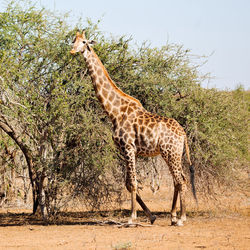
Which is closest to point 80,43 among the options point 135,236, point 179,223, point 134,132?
point 134,132

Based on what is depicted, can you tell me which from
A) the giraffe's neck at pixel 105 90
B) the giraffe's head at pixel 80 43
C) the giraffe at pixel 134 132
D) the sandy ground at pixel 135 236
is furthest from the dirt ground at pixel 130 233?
the giraffe's head at pixel 80 43

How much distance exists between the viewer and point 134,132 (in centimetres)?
1000

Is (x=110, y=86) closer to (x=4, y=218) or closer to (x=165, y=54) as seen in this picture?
(x=165, y=54)

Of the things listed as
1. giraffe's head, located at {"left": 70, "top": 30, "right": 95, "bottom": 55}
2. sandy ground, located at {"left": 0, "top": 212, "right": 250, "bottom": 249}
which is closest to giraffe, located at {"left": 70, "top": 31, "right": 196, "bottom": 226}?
giraffe's head, located at {"left": 70, "top": 30, "right": 95, "bottom": 55}

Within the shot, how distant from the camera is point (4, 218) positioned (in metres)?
12.4

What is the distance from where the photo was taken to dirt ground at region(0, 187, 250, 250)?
763 centimetres

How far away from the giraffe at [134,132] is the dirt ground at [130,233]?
2.32 feet

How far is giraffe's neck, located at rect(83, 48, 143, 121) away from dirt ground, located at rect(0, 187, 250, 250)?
2.47m

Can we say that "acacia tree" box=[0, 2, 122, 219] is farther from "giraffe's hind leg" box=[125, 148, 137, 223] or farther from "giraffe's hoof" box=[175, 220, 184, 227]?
"giraffe's hoof" box=[175, 220, 184, 227]

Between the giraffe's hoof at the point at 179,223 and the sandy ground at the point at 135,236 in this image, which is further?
the giraffe's hoof at the point at 179,223

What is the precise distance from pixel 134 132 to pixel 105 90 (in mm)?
1156

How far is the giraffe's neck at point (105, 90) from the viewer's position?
33.1ft

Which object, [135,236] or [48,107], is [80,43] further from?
[135,236]

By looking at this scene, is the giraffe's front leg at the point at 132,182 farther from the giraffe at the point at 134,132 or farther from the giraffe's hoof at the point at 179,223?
the giraffe's hoof at the point at 179,223
